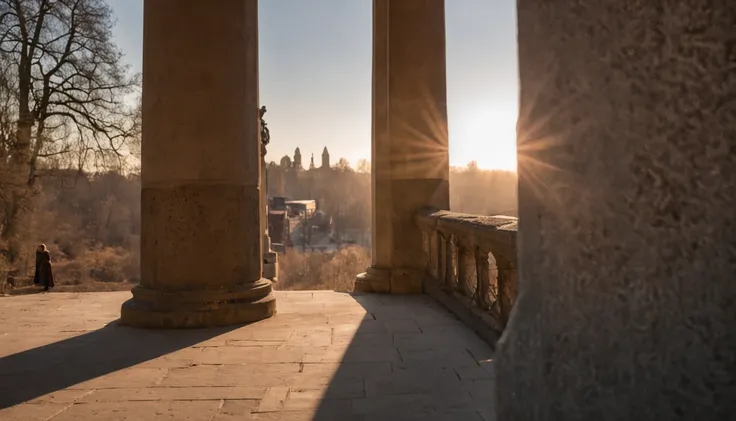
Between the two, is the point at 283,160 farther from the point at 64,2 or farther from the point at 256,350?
the point at 256,350

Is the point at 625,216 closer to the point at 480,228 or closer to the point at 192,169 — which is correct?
the point at 480,228

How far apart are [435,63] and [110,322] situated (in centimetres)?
559

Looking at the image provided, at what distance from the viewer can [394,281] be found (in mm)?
7801

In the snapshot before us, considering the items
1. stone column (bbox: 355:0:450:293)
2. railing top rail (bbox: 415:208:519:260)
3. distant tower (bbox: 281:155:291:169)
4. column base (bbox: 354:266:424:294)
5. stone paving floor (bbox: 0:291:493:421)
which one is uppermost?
distant tower (bbox: 281:155:291:169)

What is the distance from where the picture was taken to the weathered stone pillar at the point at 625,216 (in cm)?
97

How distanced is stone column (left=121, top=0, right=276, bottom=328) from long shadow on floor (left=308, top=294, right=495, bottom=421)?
53.4 inches

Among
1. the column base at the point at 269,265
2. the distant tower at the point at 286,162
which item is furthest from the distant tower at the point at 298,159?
the column base at the point at 269,265

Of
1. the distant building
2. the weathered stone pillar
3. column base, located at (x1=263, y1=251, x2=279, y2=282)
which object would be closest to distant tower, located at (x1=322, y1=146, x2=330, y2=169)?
the distant building

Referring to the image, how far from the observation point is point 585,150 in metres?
1.21

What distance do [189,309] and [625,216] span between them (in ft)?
15.9

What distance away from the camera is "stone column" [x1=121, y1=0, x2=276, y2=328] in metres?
5.36

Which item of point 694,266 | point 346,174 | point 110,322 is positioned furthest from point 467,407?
point 346,174

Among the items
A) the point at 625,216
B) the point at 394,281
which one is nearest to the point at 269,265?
the point at 394,281

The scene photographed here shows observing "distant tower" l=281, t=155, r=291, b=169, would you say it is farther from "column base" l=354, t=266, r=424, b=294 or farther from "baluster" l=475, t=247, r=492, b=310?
"baluster" l=475, t=247, r=492, b=310
